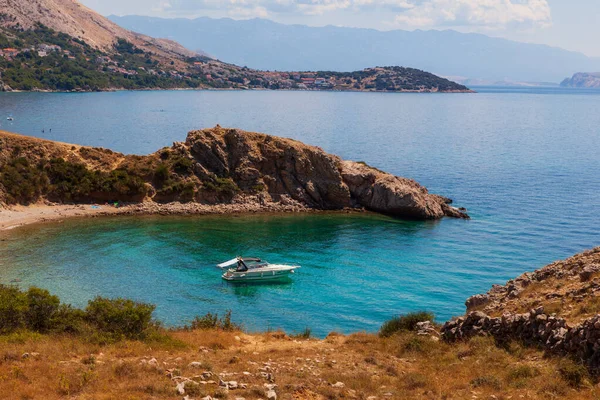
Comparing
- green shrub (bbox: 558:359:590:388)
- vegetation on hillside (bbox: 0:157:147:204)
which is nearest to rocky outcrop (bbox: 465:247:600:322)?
green shrub (bbox: 558:359:590:388)

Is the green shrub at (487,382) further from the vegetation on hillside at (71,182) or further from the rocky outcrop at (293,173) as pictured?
the vegetation on hillside at (71,182)

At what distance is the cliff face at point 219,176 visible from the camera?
61.2 meters

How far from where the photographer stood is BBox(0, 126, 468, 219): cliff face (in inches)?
2408

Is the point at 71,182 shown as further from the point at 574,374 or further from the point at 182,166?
the point at 574,374

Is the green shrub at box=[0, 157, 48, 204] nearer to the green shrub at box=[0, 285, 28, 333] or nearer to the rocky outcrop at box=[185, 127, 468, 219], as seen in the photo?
the rocky outcrop at box=[185, 127, 468, 219]

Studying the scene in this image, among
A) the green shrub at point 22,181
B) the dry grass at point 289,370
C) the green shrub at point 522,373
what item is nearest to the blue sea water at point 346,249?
the green shrub at point 22,181

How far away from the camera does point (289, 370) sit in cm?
1898

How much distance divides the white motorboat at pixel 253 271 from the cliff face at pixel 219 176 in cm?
2186

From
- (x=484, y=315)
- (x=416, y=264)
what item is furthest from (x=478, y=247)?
(x=484, y=315)

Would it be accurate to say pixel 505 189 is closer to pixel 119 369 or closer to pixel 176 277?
pixel 176 277

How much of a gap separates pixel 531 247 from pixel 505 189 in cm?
2647

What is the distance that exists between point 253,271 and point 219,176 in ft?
83.4

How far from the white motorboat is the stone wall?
2083 centimetres

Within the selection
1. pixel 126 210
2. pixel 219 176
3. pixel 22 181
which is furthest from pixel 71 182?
pixel 219 176
